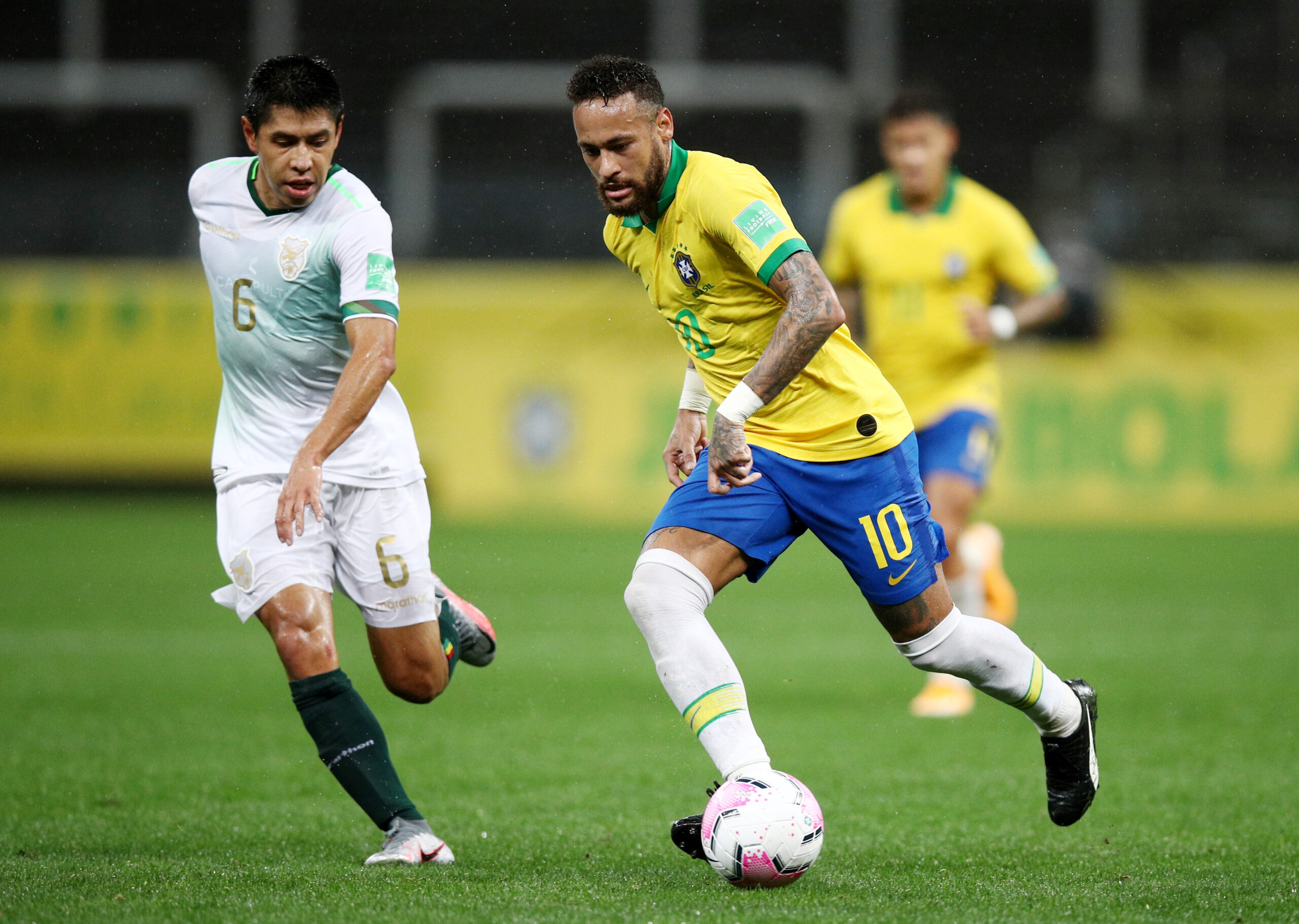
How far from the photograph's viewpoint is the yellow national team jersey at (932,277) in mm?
7160

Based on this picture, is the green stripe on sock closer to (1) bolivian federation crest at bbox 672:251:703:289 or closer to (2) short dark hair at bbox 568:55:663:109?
(1) bolivian federation crest at bbox 672:251:703:289

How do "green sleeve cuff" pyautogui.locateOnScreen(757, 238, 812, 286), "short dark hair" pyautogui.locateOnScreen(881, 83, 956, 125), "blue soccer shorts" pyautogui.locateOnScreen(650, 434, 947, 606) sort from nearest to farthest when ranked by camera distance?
"green sleeve cuff" pyautogui.locateOnScreen(757, 238, 812, 286), "blue soccer shorts" pyautogui.locateOnScreen(650, 434, 947, 606), "short dark hair" pyautogui.locateOnScreen(881, 83, 956, 125)

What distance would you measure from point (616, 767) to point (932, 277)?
9.33 ft

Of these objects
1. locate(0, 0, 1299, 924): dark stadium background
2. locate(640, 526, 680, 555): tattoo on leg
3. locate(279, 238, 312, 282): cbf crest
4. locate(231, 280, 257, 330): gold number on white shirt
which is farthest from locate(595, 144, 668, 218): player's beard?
locate(0, 0, 1299, 924): dark stadium background

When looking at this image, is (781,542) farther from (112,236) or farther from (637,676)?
(112,236)

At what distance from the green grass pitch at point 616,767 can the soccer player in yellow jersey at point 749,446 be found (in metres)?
0.43

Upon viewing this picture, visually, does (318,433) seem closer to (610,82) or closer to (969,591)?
(610,82)

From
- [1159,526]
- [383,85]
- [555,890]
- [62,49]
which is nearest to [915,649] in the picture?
[555,890]

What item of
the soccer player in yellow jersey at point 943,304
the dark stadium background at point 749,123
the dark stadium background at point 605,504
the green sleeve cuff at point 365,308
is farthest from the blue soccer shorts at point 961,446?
the dark stadium background at point 749,123

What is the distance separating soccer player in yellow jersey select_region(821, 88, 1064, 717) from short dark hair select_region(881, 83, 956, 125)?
0.09 meters

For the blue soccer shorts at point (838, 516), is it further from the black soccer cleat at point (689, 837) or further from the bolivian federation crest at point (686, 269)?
the black soccer cleat at point (689, 837)

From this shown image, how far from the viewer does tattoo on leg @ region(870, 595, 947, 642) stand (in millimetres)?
4258

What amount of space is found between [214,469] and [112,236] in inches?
607

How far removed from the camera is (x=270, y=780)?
5570 mm
